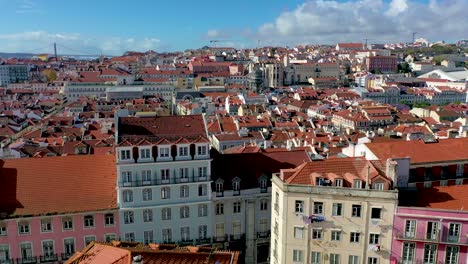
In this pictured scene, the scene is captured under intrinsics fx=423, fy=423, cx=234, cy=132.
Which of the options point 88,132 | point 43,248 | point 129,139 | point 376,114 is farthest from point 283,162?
point 376,114

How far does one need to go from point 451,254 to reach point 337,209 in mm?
8511

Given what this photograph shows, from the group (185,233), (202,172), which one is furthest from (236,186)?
(185,233)

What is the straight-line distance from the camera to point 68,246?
39.2 metres

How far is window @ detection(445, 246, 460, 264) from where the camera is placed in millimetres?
30406

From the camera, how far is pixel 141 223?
133ft

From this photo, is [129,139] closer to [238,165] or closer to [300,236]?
[238,165]

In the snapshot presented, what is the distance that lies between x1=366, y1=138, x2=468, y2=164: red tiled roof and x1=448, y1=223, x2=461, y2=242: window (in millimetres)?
7549

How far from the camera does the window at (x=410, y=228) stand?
31.0m

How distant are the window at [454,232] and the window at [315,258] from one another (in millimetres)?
9576

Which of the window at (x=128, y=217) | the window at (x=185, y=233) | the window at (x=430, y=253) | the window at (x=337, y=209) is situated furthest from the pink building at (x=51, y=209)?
the window at (x=430, y=253)

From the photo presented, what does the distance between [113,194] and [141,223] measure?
3.86 meters

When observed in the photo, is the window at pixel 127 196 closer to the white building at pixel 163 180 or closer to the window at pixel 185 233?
the white building at pixel 163 180

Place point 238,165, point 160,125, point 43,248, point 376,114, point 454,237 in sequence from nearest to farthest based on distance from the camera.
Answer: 1. point 454,237
2. point 43,248
3. point 160,125
4. point 238,165
5. point 376,114

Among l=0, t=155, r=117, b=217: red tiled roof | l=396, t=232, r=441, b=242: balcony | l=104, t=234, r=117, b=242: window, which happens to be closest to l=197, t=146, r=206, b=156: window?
l=0, t=155, r=117, b=217: red tiled roof
